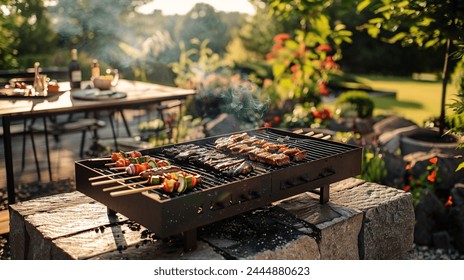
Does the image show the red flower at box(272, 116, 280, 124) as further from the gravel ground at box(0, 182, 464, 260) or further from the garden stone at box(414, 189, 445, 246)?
the gravel ground at box(0, 182, 464, 260)

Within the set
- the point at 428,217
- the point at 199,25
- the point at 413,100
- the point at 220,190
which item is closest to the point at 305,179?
the point at 220,190

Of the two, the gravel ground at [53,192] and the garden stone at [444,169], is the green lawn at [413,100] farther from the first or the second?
the gravel ground at [53,192]

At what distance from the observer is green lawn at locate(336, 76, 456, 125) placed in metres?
10.4

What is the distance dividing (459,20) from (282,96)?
330 centimetres

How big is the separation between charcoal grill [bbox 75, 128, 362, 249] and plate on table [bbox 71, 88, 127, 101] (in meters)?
1.47

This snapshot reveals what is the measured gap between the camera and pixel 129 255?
2709 millimetres

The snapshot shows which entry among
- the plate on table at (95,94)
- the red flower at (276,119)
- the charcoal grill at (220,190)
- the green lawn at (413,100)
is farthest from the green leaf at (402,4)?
the green lawn at (413,100)

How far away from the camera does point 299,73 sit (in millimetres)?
8109

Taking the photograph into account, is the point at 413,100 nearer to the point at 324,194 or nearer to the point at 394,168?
the point at 394,168

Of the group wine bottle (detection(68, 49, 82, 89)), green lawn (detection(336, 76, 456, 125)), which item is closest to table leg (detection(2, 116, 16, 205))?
wine bottle (detection(68, 49, 82, 89))

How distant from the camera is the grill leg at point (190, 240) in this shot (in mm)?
2693

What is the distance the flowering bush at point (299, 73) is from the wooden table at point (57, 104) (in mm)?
2041

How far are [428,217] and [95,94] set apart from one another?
10.4 feet
